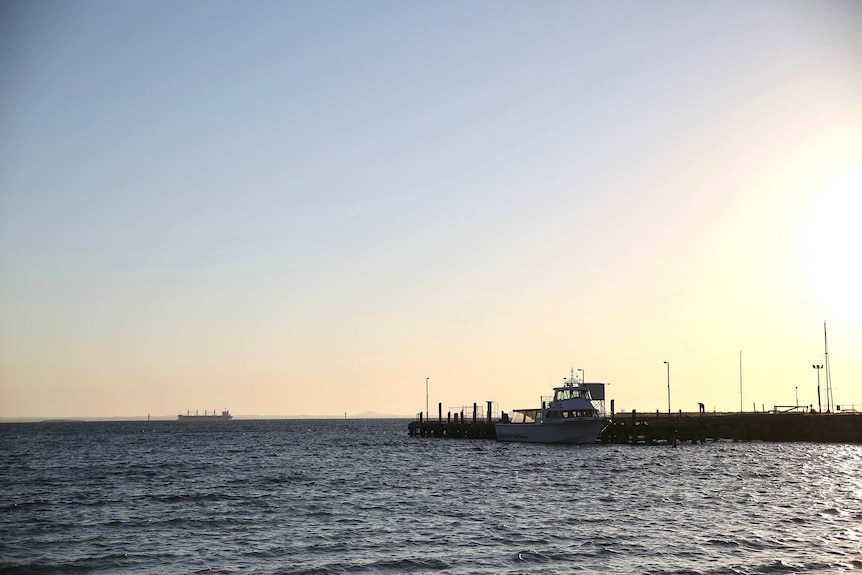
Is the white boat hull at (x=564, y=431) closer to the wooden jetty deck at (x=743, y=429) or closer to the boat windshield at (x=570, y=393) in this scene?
the boat windshield at (x=570, y=393)

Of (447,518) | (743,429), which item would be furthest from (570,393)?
(447,518)

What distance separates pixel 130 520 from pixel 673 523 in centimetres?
2214

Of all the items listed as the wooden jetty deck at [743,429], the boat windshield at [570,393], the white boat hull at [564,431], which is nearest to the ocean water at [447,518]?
the white boat hull at [564,431]

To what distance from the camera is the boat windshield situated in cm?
7856

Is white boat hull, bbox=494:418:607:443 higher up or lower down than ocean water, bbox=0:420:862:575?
higher up

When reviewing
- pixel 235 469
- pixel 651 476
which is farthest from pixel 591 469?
pixel 235 469

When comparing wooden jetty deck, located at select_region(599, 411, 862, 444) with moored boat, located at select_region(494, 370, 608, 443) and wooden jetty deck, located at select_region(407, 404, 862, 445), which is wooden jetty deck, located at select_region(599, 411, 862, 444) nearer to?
wooden jetty deck, located at select_region(407, 404, 862, 445)

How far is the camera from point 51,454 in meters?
89.2

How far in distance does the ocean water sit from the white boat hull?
50.0 ft

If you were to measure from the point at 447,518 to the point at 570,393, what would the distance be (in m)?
47.4

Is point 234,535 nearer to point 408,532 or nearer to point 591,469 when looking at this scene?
point 408,532

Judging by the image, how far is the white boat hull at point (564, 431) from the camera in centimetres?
7788

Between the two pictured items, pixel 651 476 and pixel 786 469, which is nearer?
pixel 651 476

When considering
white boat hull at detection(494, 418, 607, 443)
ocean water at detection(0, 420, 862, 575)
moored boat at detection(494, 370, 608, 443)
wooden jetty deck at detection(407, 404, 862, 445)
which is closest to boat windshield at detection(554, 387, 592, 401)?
moored boat at detection(494, 370, 608, 443)
